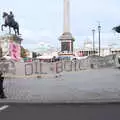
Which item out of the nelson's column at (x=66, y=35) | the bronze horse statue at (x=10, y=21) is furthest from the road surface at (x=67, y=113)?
the nelson's column at (x=66, y=35)

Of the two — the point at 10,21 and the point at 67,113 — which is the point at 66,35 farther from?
the point at 67,113

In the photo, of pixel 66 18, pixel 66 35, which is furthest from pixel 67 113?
pixel 66 35

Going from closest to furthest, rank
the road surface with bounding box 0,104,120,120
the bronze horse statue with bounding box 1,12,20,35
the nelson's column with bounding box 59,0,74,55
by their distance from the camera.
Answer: the road surface with bounding box 0,104,120,120 < the bronze horse statue with bounding box 1,12,20,35 < the nelson's column with bounding box 59,0,74,55

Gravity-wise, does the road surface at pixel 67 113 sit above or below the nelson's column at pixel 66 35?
below

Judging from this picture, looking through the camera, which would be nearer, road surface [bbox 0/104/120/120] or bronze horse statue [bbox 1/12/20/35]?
road surface [bbox 0/104/120/120]

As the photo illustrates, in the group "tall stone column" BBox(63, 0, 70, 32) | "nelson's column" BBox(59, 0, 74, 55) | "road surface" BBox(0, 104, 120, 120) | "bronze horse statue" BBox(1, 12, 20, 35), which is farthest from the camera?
"nelson's column" BBox(59, 0, 74, 55)

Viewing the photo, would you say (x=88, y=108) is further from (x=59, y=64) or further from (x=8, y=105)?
(x=59, y=64)

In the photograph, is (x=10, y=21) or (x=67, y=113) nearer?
(x=67, y=113)

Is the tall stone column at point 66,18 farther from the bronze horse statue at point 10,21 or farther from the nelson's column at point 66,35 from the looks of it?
the bronze horse statue at point 10,21

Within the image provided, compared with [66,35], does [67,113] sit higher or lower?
lower

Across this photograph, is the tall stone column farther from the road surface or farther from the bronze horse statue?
the road surface

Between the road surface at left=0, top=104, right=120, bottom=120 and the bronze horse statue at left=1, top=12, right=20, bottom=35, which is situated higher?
the bronze horse statue at left=1, top=12, right=20, bottom=35

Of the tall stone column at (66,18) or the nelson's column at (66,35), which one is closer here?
the tall stone column at (66,18)

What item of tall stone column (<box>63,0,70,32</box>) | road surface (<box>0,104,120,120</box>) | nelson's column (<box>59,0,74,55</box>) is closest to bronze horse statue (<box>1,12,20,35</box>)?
tall stone column (<box>63,0,70,32</box>)
